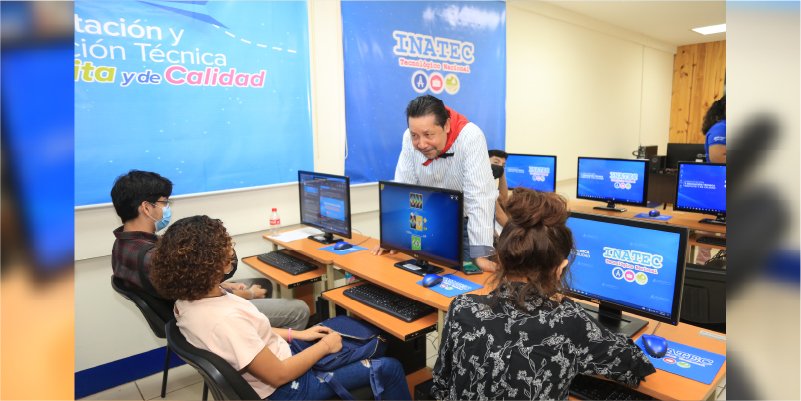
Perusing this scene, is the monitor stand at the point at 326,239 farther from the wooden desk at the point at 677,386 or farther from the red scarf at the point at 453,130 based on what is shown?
the wooden desk at the point at 677,386

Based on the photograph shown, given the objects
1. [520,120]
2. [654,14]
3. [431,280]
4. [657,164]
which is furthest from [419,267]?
[654,14]

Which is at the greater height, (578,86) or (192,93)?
(578,86)

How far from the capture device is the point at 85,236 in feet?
8.32

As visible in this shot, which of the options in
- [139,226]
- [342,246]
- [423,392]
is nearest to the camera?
[423,392]

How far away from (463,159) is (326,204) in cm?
96

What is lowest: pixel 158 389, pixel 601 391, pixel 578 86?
pixel 158 389

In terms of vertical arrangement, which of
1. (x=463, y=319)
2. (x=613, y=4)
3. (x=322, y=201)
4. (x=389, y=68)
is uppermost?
(x=613, y=4)

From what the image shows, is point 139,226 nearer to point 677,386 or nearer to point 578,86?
point 677,386

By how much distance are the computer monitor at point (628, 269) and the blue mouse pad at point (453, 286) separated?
0.47 m

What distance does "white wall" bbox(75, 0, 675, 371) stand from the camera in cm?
266

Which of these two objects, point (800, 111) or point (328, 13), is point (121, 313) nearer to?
point (328, 13)

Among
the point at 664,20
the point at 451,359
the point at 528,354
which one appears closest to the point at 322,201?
the point at 451,359

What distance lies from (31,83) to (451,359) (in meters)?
1.27

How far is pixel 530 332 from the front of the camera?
46.6 inches
